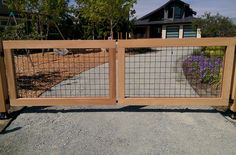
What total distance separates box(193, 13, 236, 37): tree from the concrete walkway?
46.0 feet

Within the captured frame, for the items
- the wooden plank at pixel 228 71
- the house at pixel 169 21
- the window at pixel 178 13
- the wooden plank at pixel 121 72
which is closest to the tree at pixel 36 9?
the wooden plank at pixel 121 72

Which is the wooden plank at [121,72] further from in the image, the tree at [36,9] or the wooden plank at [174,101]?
the tree at [36,9]

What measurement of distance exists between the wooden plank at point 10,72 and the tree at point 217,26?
51.3 ft

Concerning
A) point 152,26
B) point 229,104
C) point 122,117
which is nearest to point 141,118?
point 122,117

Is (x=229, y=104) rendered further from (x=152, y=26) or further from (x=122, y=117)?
(x=152, y=26)

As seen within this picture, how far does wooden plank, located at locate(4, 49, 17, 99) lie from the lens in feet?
12.0

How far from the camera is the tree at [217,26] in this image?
52.7 ft

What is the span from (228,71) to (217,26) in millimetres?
14988

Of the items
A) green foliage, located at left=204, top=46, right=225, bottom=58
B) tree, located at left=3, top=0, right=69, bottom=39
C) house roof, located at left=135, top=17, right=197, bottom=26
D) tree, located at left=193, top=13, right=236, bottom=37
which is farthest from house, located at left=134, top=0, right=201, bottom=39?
green foliage, located at left=204, top=46, right=225, bottom=58

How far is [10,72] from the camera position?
3.74 metres

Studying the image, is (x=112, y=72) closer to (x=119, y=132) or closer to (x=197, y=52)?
(x=119, y=132)

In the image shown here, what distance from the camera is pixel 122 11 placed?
16078mm

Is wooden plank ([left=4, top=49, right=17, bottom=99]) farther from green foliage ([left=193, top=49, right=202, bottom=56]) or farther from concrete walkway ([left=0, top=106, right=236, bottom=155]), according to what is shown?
green foliage ([left=193, top=49, right=202, bottom=56])

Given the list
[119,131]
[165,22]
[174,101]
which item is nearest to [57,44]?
[119,131]
